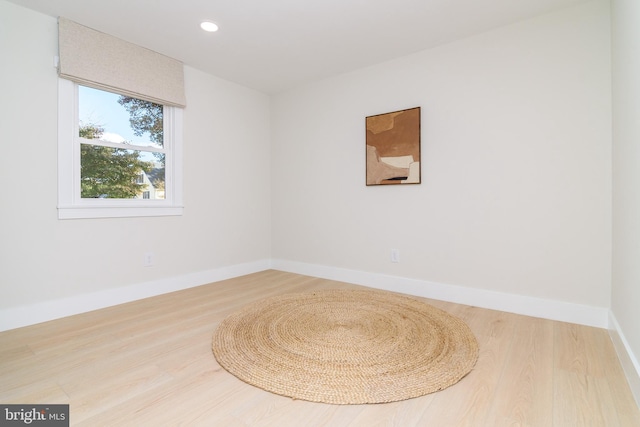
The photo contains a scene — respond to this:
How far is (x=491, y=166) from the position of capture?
8.46 feet

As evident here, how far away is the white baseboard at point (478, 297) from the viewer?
2.23 metres

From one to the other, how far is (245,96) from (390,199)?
2.19m

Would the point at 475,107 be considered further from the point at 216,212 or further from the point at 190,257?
the point at 190,257

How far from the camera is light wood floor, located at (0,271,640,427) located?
125 centimetres

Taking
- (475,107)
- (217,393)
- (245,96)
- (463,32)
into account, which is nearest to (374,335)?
(217,393)

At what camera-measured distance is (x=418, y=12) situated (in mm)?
2318

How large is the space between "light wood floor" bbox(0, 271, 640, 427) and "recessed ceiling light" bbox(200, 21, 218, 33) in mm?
2298

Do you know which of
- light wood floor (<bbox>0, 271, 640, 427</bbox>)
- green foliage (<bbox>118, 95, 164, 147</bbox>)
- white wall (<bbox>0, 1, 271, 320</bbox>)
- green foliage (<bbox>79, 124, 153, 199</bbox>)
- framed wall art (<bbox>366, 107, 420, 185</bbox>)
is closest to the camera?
light wood floor (<bbox>0, 271, 640, 427</bbox>)

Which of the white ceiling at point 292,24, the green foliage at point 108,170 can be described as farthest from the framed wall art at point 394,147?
the green foliage at point 108,170

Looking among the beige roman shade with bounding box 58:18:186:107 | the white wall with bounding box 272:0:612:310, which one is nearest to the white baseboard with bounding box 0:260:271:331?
the white wall with bounding box 272:0:612:310

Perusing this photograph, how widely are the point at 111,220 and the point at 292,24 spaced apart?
2252 millimetres

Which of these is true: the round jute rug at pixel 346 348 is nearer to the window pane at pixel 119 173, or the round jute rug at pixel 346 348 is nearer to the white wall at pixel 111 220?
the white wall at pixel 111 220

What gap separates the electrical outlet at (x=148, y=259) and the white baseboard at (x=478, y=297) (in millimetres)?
1705

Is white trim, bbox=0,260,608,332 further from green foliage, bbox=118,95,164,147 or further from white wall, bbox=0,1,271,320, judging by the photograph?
green foliage, bbox=118,95,164,147
